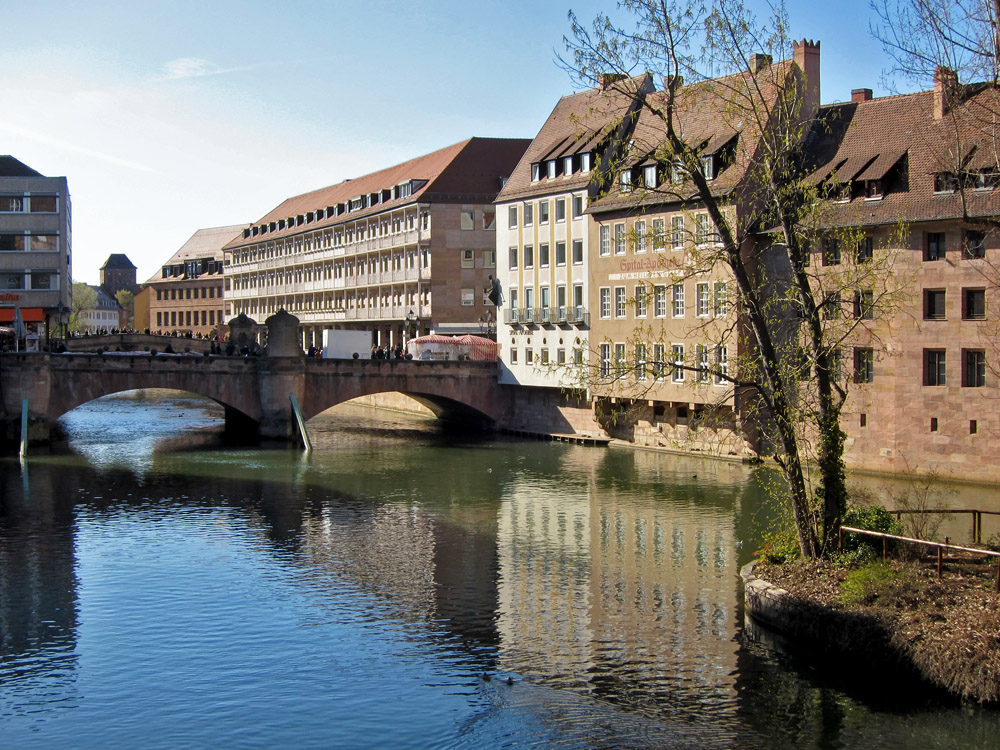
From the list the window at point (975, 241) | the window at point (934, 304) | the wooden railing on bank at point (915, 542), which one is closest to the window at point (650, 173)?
the window at point (934, 304)

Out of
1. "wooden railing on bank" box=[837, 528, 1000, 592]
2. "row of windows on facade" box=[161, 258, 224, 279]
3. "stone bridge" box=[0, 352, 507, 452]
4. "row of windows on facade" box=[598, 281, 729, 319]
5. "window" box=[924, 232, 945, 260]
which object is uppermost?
"row of windows on facade" box=[161, 258, 224, 279]

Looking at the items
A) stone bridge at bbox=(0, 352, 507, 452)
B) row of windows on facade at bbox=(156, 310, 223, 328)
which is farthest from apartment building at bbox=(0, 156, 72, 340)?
row of windows on facade at bbox=(156, 310, 223, 328)

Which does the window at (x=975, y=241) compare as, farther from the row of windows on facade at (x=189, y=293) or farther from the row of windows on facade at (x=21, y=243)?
the row of windows on facade at (x=189, y=293)

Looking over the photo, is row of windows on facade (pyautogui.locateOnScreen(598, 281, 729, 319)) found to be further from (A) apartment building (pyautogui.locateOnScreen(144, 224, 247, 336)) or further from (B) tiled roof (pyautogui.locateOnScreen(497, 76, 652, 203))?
(A) apartment building (pyautogui.locateOnScreen(144, 224, 247, 336))

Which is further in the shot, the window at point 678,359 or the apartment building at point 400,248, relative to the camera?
the apartment building at point 400,248

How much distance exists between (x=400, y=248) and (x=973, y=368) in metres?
53.2

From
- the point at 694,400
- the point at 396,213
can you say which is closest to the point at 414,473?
the point at 694,400

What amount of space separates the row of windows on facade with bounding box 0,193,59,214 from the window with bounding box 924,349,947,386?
195 feet

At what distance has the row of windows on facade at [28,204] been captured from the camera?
78.9 metres

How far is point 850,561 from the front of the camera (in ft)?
73.9

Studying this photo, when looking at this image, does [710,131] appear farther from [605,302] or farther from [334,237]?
[334,237]

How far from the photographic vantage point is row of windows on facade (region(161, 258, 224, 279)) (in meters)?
148

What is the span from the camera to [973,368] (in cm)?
4150

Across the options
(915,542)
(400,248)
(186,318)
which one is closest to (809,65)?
(915,542)
